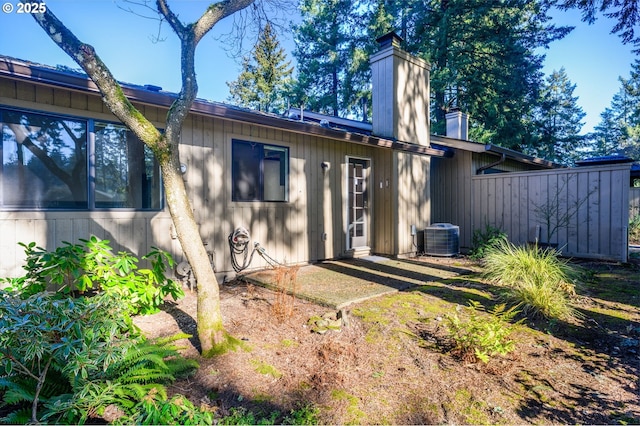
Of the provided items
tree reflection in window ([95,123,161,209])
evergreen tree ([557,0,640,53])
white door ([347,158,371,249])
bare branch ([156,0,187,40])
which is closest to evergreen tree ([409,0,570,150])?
evergreen tree ([557,0,640,53])

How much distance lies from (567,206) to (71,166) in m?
8.96

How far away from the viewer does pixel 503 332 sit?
2668 millimetres

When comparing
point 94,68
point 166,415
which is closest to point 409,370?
point 166,415

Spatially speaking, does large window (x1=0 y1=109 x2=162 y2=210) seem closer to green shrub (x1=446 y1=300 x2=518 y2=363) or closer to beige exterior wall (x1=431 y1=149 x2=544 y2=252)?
green shrub (x1=446 y1=300 x2=518 y2=363)

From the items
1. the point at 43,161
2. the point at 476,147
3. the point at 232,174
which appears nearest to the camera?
the point at 43,161

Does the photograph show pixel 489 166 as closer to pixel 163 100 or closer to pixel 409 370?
pixel 409 370

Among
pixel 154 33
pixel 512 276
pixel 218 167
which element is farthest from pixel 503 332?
pixel 154 33

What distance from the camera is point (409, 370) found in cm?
249

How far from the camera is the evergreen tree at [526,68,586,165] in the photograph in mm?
18188

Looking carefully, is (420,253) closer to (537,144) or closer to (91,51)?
(91,51)

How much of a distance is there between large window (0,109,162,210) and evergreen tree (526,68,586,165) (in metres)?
19.3

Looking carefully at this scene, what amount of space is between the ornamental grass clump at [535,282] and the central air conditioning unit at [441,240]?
1.85 meters

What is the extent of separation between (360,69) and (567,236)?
1371 cm

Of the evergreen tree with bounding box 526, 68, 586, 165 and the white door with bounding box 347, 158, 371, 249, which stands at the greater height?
the evergreen tree with bounding box 526, 68, 586, 165
